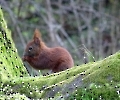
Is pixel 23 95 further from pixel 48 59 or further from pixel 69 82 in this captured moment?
Result: pixel 48 59

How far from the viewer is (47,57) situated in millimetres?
10719

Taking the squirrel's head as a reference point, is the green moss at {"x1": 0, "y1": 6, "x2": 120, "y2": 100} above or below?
below

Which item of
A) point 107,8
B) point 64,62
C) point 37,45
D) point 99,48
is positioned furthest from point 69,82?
point 107,8

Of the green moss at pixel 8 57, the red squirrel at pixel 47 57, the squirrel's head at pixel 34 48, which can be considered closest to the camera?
the green moss at pixel 8 57

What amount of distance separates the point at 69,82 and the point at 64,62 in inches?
167

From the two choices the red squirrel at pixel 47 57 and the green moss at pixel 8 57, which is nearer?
the green moss at pixel 8 57

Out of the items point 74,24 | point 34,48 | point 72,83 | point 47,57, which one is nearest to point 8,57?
point 72,83

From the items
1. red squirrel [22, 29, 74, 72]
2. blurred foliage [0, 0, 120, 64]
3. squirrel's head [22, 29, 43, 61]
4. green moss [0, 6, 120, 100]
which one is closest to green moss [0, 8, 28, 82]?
green moss [0, 6, 120, 100]

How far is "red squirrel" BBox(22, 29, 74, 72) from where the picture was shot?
1045 centimetres

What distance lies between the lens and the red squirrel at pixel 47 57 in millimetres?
10445

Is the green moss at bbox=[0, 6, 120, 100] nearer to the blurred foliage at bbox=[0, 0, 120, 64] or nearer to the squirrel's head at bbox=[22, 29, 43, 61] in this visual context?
the squirrel's head at bbox=[22, 29, 43, 61]

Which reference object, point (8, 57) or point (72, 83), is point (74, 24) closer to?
point (8, 57)

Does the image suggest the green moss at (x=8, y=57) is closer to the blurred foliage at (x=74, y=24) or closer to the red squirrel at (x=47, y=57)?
the red squirrel at (x=47, y=57)

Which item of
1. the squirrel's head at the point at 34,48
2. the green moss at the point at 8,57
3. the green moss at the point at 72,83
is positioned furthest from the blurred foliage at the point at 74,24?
the green moss at the point at 72,83
